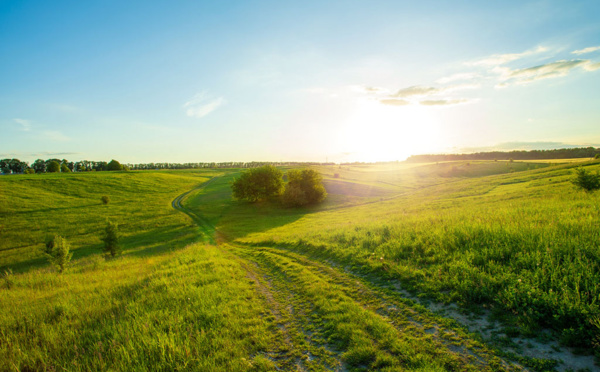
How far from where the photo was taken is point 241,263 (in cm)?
1484

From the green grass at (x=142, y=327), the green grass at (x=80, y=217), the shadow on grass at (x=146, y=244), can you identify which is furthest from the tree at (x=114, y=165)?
the green grass at (x=142, y=327)

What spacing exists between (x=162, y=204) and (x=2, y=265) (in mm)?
29780

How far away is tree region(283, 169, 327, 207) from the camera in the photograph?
57625 mm

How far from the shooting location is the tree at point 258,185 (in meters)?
61.2

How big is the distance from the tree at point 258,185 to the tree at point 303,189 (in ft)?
12.7

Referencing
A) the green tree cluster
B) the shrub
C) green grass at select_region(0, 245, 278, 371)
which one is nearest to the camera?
green grass at select_region(0, 245, 278, 371)

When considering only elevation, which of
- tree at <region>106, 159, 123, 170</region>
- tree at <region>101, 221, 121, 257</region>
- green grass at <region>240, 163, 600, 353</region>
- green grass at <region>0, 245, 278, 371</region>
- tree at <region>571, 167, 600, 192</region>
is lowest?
tree at <region>101, 221, 121, 257</region>

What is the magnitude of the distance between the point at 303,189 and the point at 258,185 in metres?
11.5

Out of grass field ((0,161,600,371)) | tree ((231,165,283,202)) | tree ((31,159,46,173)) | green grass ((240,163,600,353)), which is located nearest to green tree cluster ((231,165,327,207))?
tree ((231,165,283,202))

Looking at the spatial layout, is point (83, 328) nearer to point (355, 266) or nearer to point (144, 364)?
point (144, 364)

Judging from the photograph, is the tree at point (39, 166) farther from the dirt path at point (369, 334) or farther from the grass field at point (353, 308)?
the dirt path at point (369, 334)

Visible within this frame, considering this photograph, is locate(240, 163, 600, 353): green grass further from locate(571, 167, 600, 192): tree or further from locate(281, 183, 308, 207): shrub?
locate(281, 183, 308, 207): shrub

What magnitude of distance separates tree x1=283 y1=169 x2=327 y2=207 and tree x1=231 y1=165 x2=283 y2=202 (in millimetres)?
3864

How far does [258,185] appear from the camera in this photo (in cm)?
6162
